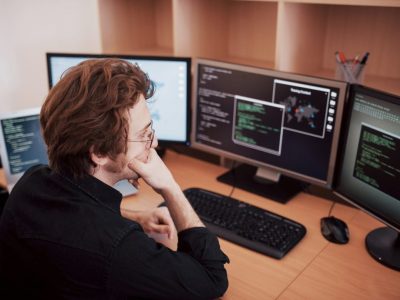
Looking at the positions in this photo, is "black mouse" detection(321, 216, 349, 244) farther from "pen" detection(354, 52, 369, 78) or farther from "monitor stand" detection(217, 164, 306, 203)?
"pen" detection(354, 52, 369, 78)

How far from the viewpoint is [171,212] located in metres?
1.22

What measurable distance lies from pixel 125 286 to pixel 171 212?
32 cm

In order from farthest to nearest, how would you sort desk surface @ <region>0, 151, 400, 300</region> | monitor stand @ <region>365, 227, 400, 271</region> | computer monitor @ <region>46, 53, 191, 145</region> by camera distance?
1. computer monitor @ <region>46, 53, 191, 145</region>
2. monitor stand @ <region>365, 227, 400, 271</region>
3. desk surface @ <region>0, 151, 400, 300</region>

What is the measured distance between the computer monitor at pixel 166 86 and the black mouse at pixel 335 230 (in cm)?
68

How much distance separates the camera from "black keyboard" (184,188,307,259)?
52.9 inches

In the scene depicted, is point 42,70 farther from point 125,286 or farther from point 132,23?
point 125,286

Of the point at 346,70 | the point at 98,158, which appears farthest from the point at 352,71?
the point at 98,158

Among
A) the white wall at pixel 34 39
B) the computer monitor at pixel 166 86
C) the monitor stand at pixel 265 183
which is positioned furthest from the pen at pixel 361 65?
the white wall at pixel 34 39

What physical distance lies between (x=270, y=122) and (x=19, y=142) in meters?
0.91

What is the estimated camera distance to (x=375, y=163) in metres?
1.31

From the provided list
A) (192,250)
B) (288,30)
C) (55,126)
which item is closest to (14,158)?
(55,126)

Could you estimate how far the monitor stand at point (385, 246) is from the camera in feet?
4.24

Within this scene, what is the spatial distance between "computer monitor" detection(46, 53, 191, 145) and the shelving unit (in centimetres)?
13

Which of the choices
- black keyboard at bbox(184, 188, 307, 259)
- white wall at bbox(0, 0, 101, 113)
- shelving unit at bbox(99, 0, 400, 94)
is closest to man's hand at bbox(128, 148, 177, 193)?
black keyboard at bbox(184, 188, 307, 259)
